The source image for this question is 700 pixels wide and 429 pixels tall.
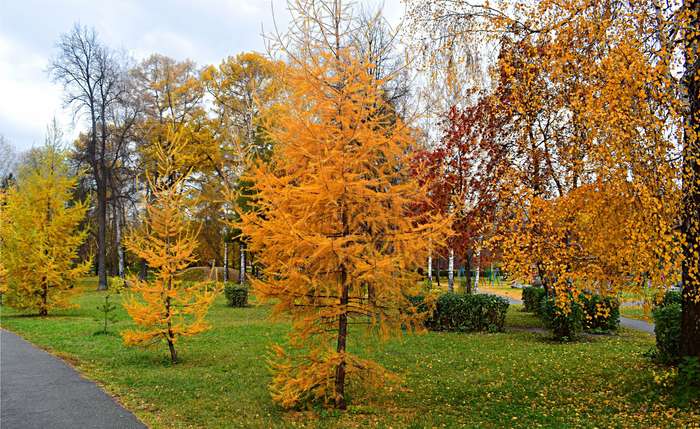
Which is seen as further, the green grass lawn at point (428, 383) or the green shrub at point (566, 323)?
the green shrub at point (566, 323)

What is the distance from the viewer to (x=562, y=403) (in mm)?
6469

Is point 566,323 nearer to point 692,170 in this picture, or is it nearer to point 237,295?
point 692,170

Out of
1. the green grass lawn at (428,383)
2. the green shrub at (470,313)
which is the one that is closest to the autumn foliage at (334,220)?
the green grass lawn at (428,383)

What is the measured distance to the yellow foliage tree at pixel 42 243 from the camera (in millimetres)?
16391

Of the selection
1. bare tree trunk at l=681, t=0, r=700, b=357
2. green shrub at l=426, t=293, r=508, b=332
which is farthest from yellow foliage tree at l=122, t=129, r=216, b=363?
bare tree trunk at l=681, t=0, r=700, b=357

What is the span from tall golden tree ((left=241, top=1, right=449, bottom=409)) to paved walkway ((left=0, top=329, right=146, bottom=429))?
7.79ft

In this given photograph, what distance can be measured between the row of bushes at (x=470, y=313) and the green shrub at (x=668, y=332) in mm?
5730

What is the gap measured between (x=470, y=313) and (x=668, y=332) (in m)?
6.46

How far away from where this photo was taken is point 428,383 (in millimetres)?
7863

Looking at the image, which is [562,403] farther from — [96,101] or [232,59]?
[96,101]

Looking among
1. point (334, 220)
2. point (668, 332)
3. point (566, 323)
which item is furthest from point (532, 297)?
point (334, 220)

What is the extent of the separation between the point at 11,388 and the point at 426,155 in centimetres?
1203

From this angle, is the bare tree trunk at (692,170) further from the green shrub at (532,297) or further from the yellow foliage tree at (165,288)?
the green shrub at (532,297)

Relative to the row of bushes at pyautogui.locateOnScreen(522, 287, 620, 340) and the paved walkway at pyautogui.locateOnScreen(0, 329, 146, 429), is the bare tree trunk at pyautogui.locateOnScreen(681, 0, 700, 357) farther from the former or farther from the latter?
the paved walkway at pyautogui.locateOnScreen(0, 329, 146, 429)
